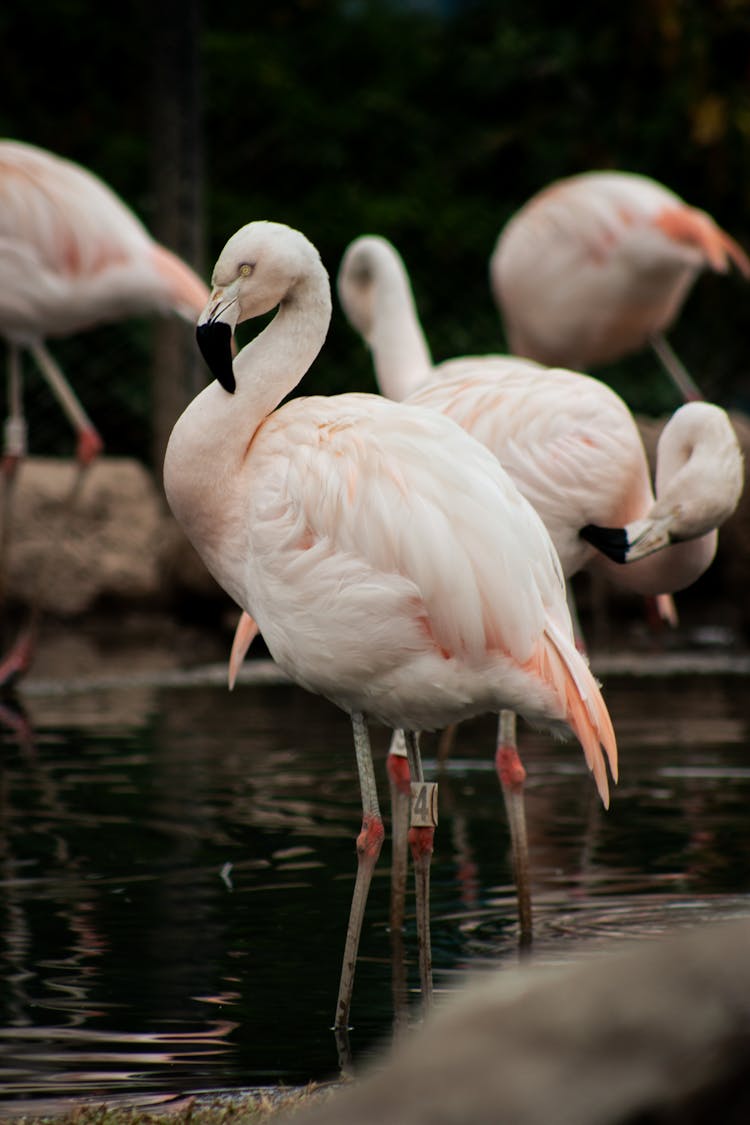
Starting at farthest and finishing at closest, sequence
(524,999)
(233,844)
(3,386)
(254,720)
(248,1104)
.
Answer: (3,386), (254,720), (233,844), (248,1104), (524,999)

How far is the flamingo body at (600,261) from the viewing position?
8305mm

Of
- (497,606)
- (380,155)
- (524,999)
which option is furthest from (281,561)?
(380,155)

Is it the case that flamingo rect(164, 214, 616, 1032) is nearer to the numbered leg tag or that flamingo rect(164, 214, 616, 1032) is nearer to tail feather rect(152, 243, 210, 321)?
the numbered leg tag

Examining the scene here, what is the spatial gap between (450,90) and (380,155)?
848 millimetres

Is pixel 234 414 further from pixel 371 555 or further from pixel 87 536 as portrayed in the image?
pixel 87 536

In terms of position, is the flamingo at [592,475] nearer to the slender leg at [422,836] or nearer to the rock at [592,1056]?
the slender leg at [422,836]

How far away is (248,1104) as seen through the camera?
2.99m

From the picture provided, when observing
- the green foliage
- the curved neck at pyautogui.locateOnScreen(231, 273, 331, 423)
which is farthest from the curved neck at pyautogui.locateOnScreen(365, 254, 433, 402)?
the green foliage

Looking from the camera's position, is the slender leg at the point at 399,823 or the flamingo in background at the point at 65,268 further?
the flamingo in background at the point at 65,268

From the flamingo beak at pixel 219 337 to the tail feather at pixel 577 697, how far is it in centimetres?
84

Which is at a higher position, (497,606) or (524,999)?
(524,999)

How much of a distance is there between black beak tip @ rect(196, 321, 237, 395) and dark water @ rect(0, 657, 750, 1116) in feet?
4.13

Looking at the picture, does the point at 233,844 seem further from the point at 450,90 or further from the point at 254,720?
the point at 450,90

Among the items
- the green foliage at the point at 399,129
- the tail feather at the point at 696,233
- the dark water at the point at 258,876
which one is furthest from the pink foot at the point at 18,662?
the green foliage at the point at 399,129
